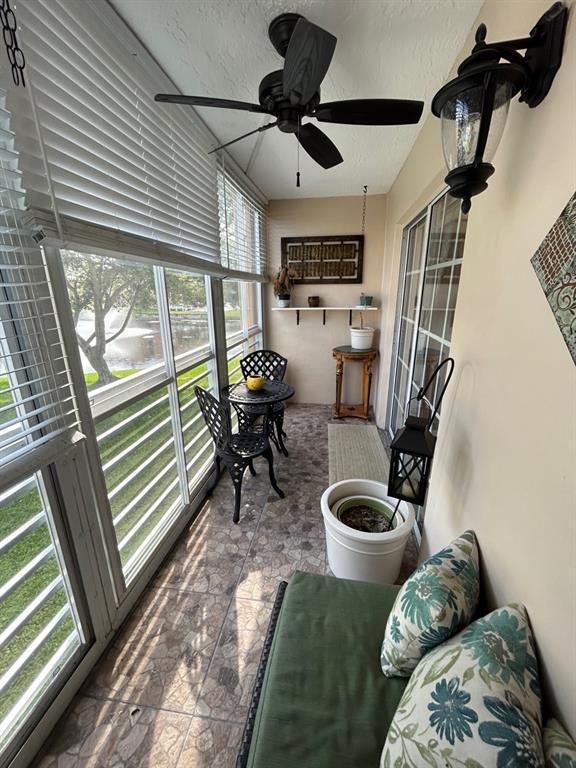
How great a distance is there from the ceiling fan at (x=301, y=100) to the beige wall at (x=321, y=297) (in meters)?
2.35

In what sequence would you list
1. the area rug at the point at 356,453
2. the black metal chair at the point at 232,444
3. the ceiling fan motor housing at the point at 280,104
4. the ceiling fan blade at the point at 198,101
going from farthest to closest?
the area rug at the point at 356,453 → the black metal chair at the point at 232,444 → the ceiling fan motor housing at the point at 280,104 → the ceiling fan blade at the point at 198,101

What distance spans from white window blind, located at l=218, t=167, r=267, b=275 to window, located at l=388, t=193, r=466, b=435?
1.55 m

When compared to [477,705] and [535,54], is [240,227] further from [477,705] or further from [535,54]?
[477,705]

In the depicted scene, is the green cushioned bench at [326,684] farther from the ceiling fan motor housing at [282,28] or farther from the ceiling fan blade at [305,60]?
the ceiling fan motor housing at [282,28]

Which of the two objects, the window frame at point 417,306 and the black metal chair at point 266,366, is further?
the black metal chair at point 266,366

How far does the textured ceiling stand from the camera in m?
1.17

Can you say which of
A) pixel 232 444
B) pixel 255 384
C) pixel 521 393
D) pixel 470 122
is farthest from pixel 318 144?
pixel 232 444

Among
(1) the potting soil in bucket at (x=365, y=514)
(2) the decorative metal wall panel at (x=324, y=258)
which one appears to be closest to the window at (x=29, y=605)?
(1) the potting soil in bucket at (x=365, y=514)

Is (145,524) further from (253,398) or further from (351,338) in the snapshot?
(351,338)

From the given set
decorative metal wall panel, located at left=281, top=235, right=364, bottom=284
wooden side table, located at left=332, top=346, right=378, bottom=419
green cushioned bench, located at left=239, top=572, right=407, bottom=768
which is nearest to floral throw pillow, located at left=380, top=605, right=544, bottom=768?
green cushioned bench, located at left=239, top=572, right=407, bottom=768

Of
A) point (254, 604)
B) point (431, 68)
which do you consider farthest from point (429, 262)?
point (254, 604)

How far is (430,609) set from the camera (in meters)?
0.82

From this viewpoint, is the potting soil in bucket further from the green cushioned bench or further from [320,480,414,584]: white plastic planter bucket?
the green cushioned bench

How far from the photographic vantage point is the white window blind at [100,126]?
3.17ft
